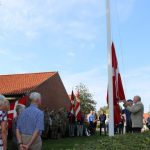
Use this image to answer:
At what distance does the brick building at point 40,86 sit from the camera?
153 feet

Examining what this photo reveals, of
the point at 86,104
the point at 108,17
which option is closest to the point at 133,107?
the point at 108,17

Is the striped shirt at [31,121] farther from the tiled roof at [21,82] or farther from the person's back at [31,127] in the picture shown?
the tiled roof at [21,82]

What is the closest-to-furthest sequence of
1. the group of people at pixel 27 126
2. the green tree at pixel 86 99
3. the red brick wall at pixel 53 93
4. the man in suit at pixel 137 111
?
the group of people at pixel 27 126 < the man in suit at pixel 137 111 < the red brick wall at pixel 53 93 < the green tree at pixel 86 99

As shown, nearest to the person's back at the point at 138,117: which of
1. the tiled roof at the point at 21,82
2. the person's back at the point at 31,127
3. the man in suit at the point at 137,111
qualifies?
the man in suit at the point at 137,111

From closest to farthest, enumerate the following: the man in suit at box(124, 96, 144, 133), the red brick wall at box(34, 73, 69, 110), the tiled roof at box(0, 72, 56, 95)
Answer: the man in suit at box(124, 96, 144, 133) → the tiled roof at box(0, 72, 56, 95) → the red brick wall at box(34, 73, 69, 110)

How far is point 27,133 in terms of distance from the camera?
7.27 metres

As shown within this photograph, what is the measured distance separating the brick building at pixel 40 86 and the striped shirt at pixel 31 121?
36798mm

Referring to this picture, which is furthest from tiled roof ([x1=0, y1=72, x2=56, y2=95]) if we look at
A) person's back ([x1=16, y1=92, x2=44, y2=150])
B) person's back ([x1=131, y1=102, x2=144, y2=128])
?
person's back ([x1=16, y1=92, x2=44, y2=150])

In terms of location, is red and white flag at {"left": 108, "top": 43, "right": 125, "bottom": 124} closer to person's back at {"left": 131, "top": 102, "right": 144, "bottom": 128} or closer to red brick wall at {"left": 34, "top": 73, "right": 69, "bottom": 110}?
person's back at {"left": 131, "top": 102, "right": 144, "bottom": 128}

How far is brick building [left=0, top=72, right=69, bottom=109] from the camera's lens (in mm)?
46491

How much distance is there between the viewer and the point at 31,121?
7246mm

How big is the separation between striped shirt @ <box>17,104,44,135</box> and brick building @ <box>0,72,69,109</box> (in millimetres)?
36798

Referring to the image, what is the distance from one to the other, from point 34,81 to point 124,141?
42.7 m

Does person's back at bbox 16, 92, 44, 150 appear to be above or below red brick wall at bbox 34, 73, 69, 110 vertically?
below
